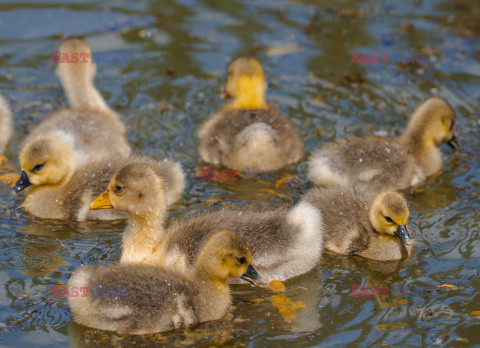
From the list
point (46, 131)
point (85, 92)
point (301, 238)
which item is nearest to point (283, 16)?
point (85, 92)

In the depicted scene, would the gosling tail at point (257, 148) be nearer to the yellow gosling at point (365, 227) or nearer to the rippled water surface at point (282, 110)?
the rippled water surface at point (282, 110)

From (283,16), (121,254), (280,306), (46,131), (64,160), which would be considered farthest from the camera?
(283,16)

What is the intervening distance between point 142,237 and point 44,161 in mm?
1264

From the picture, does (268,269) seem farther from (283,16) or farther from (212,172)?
(283,16)

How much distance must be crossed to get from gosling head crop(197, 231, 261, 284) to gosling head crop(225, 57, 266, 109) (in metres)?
2.67

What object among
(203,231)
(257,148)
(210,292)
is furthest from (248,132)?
(210,292)

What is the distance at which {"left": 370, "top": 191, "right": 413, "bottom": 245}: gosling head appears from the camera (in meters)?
5.43

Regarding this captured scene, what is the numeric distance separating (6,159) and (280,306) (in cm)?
330

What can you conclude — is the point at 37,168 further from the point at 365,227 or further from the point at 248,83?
the point at 365,227

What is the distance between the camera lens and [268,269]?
17.2 feet

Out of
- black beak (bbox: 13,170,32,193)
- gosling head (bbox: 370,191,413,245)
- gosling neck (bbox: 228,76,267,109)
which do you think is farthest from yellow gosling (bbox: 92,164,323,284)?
gosling neck (bbox: 228,76,267,109)

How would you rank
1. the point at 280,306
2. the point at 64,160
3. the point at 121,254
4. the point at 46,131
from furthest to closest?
1. the point at 46,131
2. the point at 64,160
3. the point at 121,254
4. the point at 280,306

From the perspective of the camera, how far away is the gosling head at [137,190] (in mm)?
5227

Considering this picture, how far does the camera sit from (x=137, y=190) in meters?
5.23
